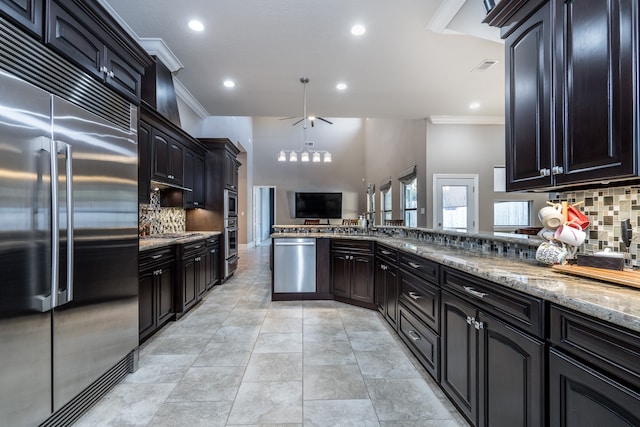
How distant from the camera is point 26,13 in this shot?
4.62ft

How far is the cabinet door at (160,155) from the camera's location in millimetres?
3205

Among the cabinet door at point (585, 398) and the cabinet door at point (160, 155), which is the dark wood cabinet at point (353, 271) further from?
the cabinet door at point (585, 398)

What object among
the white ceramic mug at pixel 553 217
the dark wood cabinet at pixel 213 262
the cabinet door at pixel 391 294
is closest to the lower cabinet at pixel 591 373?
the white ceramic mug at pixel 553 217

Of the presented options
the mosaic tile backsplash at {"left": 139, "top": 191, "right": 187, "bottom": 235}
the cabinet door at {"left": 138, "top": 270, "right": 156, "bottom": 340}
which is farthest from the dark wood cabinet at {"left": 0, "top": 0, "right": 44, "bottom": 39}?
the mosaic tile backsplash at {"left": 139, "top": 191, "right": 187, "bottom": 235}

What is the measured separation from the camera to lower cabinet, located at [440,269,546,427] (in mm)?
1137

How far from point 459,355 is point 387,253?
4.72 feet

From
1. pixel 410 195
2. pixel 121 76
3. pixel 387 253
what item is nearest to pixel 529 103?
pixel 387 253

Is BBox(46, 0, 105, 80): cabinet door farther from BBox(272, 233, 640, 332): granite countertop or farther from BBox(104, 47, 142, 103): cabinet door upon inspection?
BBox(272, 233, 640, 332): granite countertop

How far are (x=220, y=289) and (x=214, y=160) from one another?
2031mm

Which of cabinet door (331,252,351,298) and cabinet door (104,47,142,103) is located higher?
cabinet door (104,47,142,103)

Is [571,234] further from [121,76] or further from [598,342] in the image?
[121,76]

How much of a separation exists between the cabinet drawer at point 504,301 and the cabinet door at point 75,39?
2.41 meters

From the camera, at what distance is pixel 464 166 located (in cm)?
606

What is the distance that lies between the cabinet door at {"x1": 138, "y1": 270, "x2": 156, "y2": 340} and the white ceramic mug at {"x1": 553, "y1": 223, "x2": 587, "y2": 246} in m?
2.80
